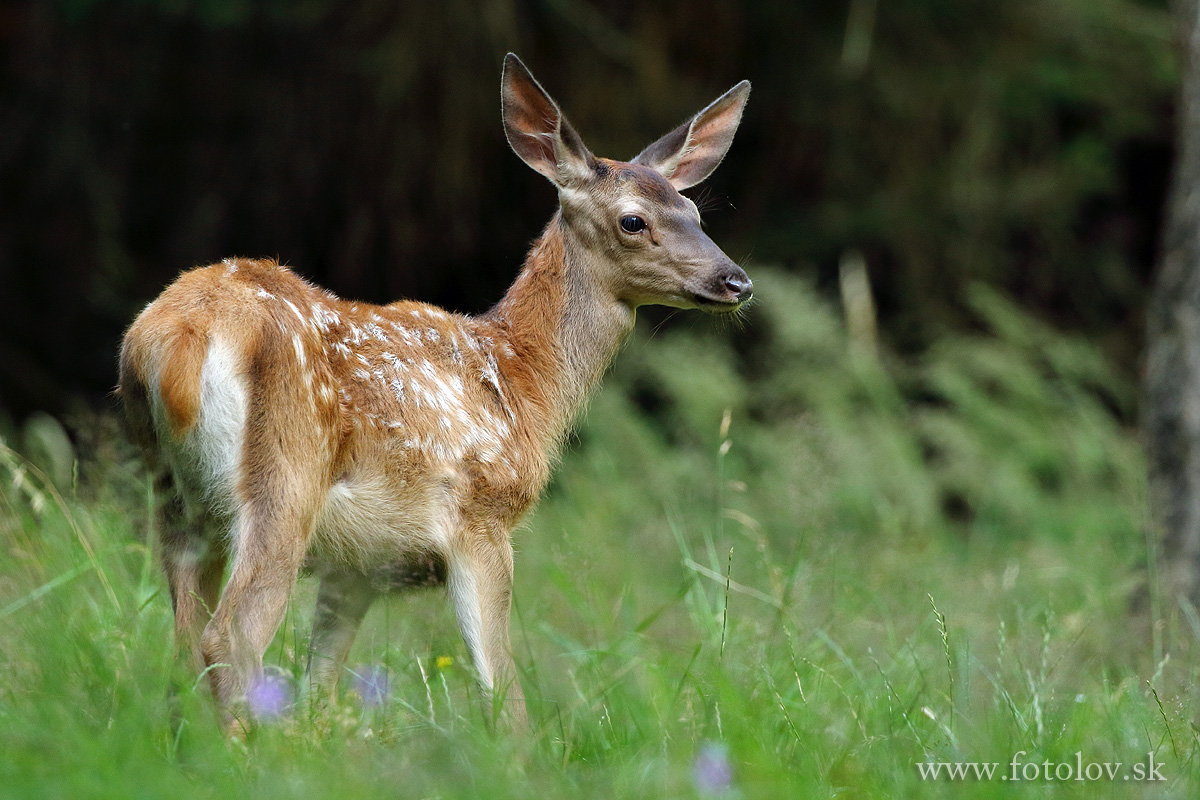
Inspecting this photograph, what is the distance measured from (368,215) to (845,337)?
321 centimetres

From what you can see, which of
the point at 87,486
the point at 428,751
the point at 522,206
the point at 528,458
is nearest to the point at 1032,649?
the point at 528,458

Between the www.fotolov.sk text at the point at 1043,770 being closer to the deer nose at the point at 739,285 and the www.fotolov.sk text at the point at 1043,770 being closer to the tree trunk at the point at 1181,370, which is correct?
the deer nose at the point at 739,285

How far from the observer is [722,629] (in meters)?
3.40

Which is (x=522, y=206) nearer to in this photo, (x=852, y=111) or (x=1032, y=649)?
(x=852, y=111)

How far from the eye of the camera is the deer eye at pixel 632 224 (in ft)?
14.0

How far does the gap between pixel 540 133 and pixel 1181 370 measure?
2887mm

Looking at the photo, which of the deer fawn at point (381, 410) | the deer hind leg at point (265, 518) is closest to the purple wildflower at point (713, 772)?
the deer fawn at point (381, 410)

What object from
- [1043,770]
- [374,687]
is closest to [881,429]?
[1043,770]

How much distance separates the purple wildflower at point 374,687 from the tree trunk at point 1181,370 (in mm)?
3348

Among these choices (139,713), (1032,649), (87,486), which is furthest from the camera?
(87,486)

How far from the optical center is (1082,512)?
23.0 feet

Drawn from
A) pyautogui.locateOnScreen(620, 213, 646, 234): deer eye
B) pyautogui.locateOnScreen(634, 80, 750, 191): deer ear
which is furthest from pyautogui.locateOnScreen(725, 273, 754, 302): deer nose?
pyautogui.locateOnScreen(634, 80, 750, 191): deer ear

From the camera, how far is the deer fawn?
9.89 ft

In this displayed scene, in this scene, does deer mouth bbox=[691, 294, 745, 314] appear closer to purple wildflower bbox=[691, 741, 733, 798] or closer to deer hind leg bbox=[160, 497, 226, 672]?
deer hind leg bbox=[160, 497, 226, 672]
